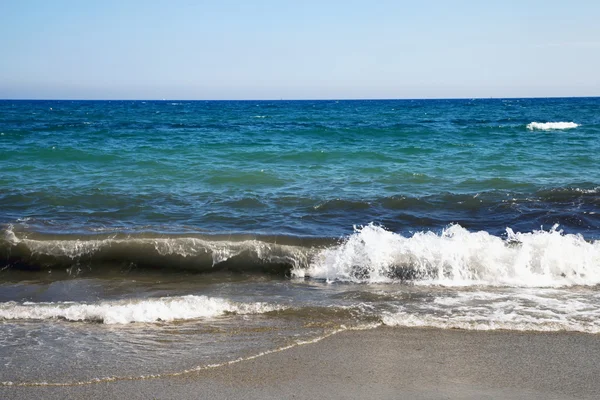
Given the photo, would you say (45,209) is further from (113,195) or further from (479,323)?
(479,323)

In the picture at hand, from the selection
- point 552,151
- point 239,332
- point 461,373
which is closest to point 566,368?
point 461,373

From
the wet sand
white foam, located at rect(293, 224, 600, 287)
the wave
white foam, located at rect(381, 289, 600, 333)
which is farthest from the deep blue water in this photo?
the wet sand

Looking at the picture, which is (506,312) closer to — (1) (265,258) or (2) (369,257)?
(2) (369,257)

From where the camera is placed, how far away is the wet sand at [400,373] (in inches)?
159

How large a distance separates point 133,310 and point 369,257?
336 centimetres

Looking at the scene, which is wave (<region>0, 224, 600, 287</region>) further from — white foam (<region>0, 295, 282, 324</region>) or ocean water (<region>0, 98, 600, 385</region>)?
white foam (<region>0, 295, 282, 324</region>)

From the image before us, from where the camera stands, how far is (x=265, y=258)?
26.7 feet

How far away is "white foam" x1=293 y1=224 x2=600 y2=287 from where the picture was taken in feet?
23.9

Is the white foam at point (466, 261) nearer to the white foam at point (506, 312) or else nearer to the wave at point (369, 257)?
the wave at point (369, 257)

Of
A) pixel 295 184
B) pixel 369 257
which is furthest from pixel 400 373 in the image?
pixel 295 184

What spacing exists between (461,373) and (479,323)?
1.22 meters

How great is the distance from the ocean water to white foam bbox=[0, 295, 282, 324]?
0.07 feet

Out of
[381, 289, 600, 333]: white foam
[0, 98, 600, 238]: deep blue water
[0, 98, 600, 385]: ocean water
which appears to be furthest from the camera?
[0, 98, 600, 238]: deep blue water

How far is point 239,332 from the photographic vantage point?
533cm
